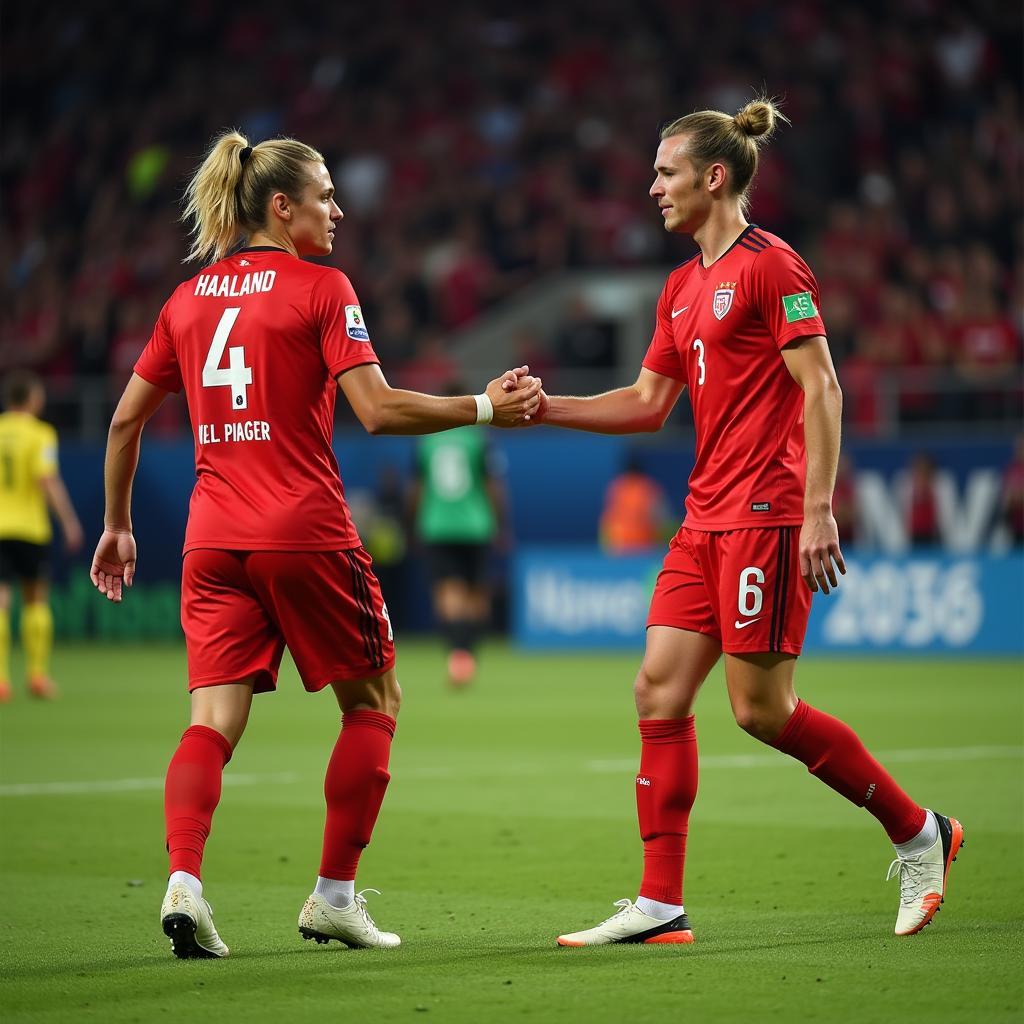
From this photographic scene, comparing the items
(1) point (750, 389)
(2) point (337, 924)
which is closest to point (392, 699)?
(2) point (337, 924)

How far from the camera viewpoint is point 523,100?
2752cm

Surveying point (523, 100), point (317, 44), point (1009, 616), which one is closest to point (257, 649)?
point (1009, 616)

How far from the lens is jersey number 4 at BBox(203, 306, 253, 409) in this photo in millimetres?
5480

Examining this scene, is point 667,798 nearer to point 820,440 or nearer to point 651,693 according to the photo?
point 651,693

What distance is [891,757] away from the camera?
10.4 meters

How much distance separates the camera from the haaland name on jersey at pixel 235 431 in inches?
216

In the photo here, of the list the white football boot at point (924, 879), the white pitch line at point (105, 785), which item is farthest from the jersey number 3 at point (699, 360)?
the white pitch line at point (105, 785)

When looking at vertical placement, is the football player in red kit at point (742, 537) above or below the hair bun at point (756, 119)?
below

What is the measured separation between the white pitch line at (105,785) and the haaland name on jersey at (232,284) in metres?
4.48

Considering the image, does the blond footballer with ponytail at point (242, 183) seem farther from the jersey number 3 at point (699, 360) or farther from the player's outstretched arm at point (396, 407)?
the jersey number 3 at point (699, 360)

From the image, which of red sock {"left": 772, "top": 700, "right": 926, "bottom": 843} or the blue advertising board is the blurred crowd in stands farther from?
red sock {"left": 772, "top": 700, "right": 926, "bottom": 843}

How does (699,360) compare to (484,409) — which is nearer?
(484,409)

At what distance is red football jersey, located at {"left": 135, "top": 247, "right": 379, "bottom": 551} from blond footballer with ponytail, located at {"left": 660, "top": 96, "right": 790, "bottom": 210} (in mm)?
1184

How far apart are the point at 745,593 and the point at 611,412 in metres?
0.94
